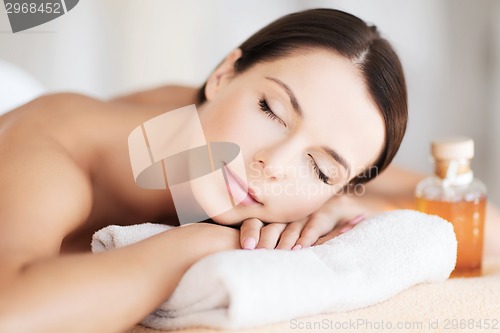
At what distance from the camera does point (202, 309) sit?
0.71 m

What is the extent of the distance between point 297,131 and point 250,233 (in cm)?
18

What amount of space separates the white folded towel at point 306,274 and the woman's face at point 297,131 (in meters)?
0.12

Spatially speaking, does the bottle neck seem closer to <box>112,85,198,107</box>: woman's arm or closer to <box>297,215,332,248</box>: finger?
<box>297,215,332,248</box>: finger

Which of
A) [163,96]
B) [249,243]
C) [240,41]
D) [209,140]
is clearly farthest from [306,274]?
[240,41]

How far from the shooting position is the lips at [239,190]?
97 centimetres

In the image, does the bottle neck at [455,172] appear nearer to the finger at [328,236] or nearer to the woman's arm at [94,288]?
the finger at [328,236]

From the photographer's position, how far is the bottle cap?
1.11m

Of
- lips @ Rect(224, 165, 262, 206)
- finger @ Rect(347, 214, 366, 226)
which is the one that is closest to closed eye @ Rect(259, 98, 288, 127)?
lips @ Rect(224, 165, 262, 206)

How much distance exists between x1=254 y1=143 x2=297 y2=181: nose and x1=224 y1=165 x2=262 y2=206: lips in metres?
0.04

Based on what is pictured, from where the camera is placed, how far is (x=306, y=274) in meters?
0.74

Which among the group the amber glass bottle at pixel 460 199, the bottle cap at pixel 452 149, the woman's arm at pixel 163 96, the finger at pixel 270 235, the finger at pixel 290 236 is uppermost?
the woman's arm at pixel 163 96

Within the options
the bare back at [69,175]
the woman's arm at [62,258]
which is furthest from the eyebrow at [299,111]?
the bare back at [69,175]

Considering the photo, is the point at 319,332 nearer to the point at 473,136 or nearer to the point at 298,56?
the point at 298,56

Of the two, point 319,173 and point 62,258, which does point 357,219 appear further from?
point 62,258
